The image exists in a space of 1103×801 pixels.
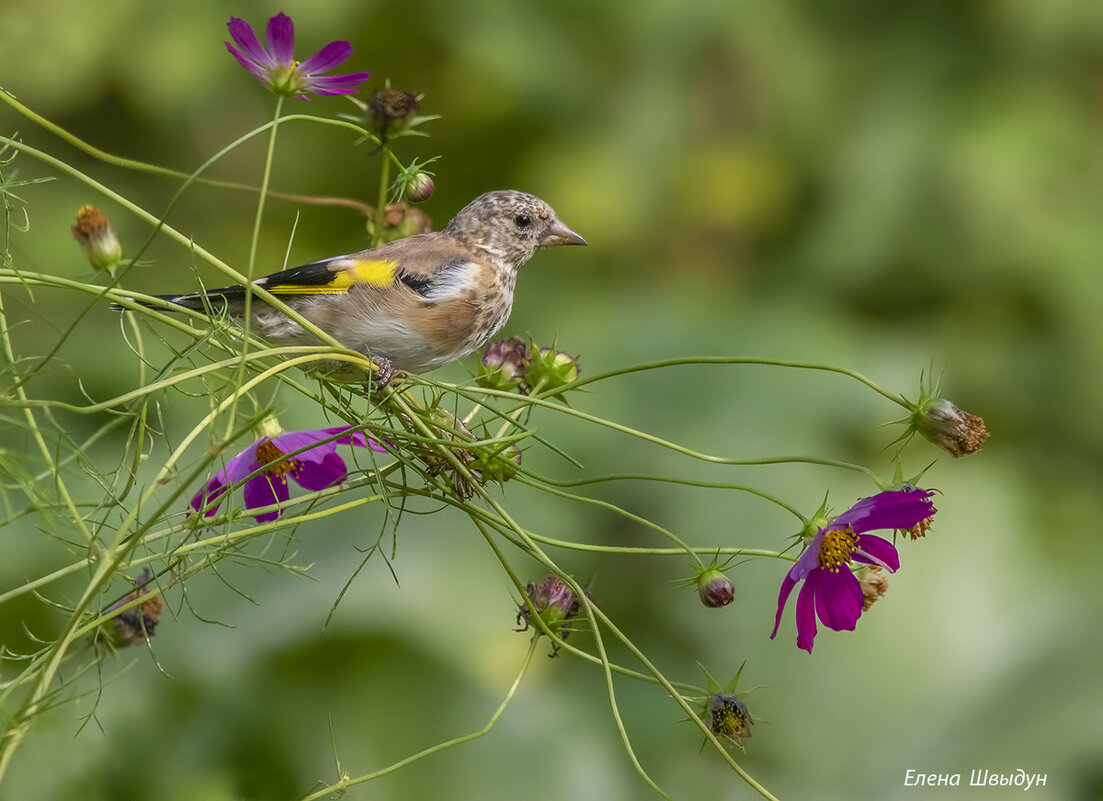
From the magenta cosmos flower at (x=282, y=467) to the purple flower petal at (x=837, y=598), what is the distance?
18.8 inches

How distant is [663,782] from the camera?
2430mm

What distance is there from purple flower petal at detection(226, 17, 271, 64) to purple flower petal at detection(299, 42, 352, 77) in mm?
37

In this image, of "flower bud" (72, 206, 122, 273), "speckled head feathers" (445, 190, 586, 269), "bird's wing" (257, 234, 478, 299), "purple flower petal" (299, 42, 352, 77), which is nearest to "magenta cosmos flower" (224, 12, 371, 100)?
"purple flower petal" (299, 42, 352, 77)

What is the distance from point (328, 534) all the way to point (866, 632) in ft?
3.88

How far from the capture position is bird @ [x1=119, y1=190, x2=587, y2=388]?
5.70 feet

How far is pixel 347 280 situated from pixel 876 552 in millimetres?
860

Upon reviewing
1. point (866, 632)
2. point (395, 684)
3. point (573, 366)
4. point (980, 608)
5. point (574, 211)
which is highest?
point (574, 211)

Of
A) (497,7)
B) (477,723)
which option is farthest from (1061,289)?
(477,723)

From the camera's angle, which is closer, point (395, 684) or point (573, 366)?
point (573, 366)

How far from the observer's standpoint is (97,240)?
1.23 meters

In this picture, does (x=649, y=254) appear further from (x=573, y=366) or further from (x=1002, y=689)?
(x=573, y=366)

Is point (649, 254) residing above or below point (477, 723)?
above

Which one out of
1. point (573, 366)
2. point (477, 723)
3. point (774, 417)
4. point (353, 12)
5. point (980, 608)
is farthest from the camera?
point (353, 12)

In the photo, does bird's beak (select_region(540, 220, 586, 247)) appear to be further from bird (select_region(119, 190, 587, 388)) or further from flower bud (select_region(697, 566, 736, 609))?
flower bud (select_region(697, 566, 736, 609))
